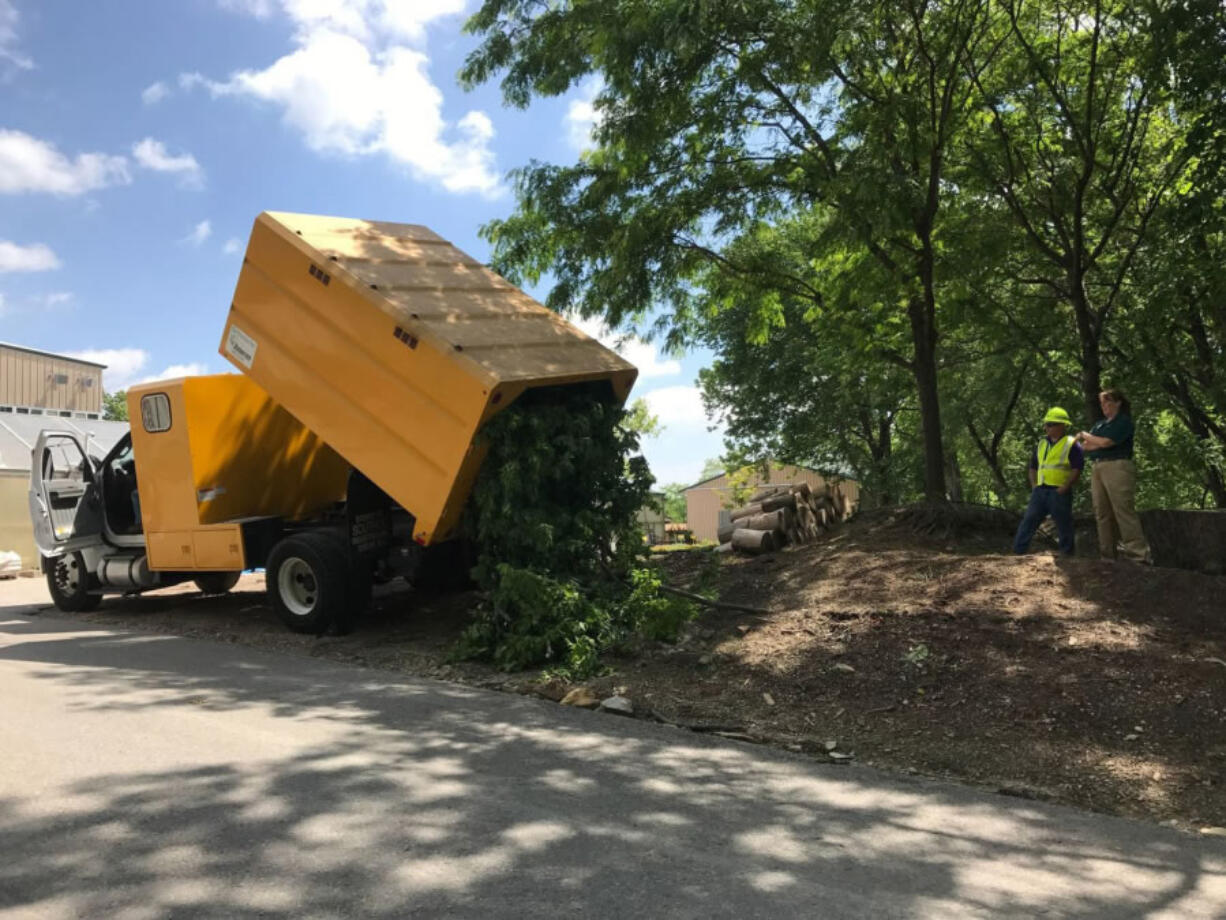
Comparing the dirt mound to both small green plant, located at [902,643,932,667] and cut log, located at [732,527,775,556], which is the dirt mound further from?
cut log, located at [732,527,775,556]

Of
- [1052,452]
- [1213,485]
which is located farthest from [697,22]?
[1213,485]

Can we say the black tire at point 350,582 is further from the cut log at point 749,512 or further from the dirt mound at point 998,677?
the cut log at point 749,512

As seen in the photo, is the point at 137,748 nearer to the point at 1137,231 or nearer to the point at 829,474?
the point at 1137,231

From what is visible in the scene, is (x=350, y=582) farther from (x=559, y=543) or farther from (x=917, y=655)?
(x=917, y=655)

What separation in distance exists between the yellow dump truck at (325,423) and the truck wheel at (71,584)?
4 cm

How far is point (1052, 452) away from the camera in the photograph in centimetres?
865

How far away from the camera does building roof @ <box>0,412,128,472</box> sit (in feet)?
74.4

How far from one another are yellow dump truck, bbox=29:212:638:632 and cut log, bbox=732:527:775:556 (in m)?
4.41

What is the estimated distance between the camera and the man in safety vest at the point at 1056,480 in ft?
28.0

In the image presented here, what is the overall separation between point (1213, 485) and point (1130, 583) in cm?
1477

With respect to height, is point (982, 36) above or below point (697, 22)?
above

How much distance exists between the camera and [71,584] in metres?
10.0

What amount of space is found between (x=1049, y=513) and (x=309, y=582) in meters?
7.31

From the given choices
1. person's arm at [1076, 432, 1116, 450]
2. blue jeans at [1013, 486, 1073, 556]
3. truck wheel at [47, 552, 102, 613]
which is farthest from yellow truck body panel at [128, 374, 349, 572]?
person's arm at [1076, 432, 1116, 450]
